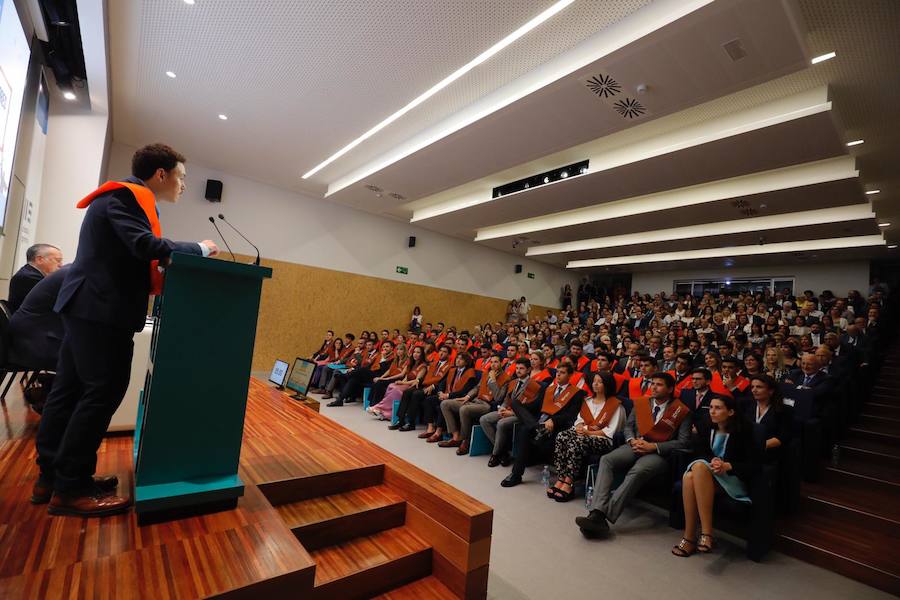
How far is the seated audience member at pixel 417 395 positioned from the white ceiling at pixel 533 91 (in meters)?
2.60

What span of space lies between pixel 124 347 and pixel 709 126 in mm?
5268

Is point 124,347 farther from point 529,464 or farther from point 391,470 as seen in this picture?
point 529,464

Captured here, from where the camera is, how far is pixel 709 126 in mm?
4379

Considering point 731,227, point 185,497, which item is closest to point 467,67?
point 185,497

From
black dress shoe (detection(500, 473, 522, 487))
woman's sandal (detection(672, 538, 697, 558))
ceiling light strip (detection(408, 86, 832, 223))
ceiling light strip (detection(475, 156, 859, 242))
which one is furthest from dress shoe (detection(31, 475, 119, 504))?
ceiling light strip (detection(475, 156, 859, 242))

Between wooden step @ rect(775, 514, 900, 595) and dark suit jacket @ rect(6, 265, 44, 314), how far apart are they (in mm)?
→ 4653

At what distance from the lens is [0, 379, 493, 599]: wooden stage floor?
41.1 inches

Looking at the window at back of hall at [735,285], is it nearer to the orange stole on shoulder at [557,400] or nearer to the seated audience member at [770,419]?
the seated audience member at [770,419]

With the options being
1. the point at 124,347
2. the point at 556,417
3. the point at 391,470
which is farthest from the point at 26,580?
the point at 556,417

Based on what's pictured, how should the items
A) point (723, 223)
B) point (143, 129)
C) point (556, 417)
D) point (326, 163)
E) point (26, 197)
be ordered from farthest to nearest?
point (723, 223)
point (326, 163)
point (143, 129)
point (26, 197)
point (556, 417)

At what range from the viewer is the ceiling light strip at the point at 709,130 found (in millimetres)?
3664

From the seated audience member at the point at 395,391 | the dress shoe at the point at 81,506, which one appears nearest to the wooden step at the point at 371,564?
the dress shoe at the point at 81,506

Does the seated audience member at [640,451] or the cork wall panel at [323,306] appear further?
the cork wall panel at [323,306]

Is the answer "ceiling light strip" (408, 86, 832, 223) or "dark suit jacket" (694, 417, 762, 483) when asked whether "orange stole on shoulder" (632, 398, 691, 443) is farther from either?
"ceiling light strip" (408, 86, 832, 223)
